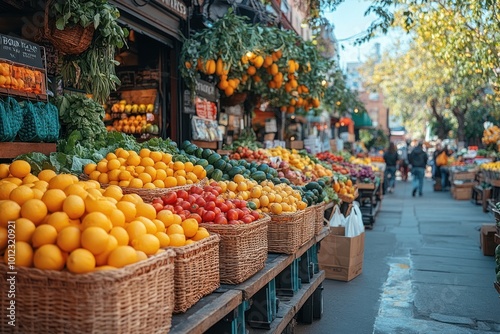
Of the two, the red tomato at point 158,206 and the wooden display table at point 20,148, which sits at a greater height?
the wooden display table at point 20,148

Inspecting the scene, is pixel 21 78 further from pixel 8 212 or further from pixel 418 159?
pixel 418 159

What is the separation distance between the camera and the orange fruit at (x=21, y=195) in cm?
276

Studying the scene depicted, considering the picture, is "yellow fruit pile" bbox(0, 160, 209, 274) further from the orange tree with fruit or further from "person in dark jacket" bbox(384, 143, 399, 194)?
"person in dark jacket" bbox(384, 143, 399, 194)

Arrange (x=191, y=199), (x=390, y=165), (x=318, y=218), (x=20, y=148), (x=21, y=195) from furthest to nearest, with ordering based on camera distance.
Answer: (x=390, y=165)
(x=318, y=218)
(x=20, y=148)
(x=191, y=199)
(x=21, y=195)

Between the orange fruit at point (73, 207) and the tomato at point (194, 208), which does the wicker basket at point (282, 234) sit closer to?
the tomato at point (194, 208)

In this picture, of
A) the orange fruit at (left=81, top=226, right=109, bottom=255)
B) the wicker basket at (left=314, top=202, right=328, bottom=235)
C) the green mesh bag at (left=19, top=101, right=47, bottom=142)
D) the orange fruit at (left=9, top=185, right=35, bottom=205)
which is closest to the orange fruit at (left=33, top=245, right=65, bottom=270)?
the orange fruit at (left=81, top=226, right=109, bottom=255)

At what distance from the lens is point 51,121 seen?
4938 mm

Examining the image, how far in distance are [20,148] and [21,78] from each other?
26.4 inches

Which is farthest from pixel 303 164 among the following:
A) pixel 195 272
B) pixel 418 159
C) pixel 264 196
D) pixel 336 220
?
pixel 418 159

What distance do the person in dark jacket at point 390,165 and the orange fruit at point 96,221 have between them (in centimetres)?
1855

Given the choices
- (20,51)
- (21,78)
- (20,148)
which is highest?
(20,51)

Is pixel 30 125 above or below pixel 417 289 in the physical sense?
above

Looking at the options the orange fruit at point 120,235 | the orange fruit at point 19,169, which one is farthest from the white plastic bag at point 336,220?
the orange fruit at point 120,235

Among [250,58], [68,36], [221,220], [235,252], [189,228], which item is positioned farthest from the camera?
[250,58]
